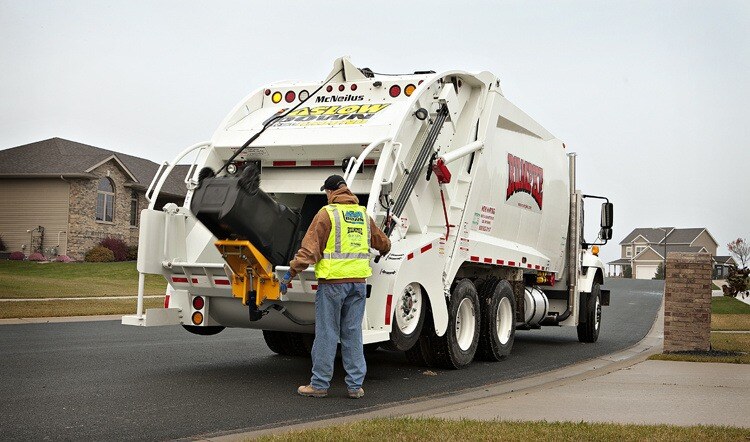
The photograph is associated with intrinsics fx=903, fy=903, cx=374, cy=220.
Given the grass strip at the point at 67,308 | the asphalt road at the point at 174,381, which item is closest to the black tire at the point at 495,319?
the asphalt road at the point at 174,381

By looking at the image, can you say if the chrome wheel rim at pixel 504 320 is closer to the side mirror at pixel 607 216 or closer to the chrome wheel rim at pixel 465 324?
the chrome wheel rim at pixel 465 324

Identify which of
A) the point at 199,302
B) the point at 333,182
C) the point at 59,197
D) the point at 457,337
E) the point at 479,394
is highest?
the point at 59,197

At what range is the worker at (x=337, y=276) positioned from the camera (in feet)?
25.6

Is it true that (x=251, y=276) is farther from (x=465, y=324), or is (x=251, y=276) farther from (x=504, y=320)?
(x=504, y=320)

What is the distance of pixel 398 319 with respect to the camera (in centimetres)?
878

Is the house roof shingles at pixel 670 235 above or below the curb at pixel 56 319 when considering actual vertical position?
above

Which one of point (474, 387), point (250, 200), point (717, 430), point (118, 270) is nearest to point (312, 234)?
point (250, 200)

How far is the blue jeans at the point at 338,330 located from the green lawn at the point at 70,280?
57.9 ft

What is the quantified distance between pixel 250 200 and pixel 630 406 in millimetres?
3658

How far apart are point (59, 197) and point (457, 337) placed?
3077 centimetres

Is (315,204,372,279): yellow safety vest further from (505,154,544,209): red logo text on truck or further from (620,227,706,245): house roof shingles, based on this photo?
(620,227,706,245): house roof shingles

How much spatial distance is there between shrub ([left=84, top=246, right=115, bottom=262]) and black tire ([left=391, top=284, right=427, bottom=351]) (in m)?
30.8

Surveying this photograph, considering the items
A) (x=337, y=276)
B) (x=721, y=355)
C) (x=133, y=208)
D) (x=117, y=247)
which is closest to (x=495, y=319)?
(x=721, y=355)

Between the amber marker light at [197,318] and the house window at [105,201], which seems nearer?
the amber marker light at [197,318]
